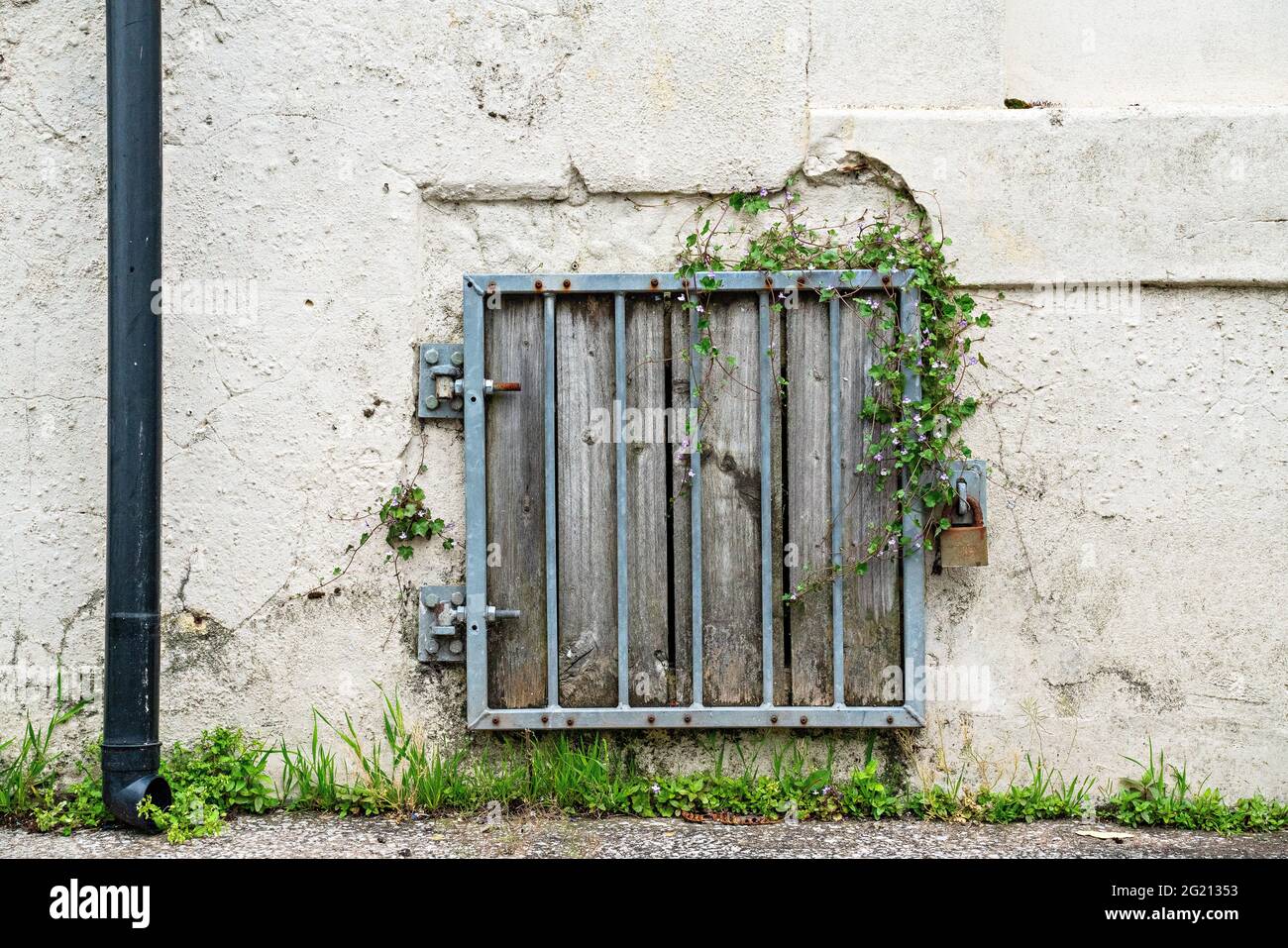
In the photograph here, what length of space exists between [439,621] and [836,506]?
1.31 m

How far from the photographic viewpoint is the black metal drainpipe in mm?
3098

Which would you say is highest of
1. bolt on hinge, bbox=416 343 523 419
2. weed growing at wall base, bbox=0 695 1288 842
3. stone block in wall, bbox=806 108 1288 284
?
stone block in wall, bbox=806 108 1288 284

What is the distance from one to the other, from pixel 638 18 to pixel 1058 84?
4.74ft

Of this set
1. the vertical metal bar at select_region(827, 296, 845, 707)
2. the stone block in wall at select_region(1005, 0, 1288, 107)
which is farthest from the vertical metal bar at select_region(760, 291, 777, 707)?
the stone block in wall at select_region(1005, 0, 1288, 107)

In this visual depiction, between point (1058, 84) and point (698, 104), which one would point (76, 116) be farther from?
point (1058, 84)

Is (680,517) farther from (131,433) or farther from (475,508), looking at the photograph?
(131,433)

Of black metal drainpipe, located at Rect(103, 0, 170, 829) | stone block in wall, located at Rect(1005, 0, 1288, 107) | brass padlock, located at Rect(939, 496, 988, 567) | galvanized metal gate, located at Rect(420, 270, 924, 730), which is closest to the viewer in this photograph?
black metal drainpipe, located at Rect(103, 0, 170, 829)

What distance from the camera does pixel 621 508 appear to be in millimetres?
3287

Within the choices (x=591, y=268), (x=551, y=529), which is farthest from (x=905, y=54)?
(x=551, y=529)

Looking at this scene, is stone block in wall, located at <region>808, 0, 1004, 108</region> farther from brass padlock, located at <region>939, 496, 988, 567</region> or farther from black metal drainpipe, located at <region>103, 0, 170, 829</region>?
black metal drainpipe, located at <region>103, 0, 170, 829</region>

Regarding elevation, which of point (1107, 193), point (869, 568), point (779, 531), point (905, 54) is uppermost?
point (905, 54)

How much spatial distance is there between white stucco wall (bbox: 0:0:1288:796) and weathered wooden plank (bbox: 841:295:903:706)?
174 millimetres

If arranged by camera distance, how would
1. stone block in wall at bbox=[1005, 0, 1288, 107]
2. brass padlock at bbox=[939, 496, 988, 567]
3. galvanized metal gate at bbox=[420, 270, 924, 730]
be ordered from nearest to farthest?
brass padlock at bbox=[939, 496, 988, 567] → galvanized metal gate at bbox=[420, 270, 924, 730] → stone block in wall at bbox=[1005, 0, 1288, 107]

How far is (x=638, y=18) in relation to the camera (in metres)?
3.35
